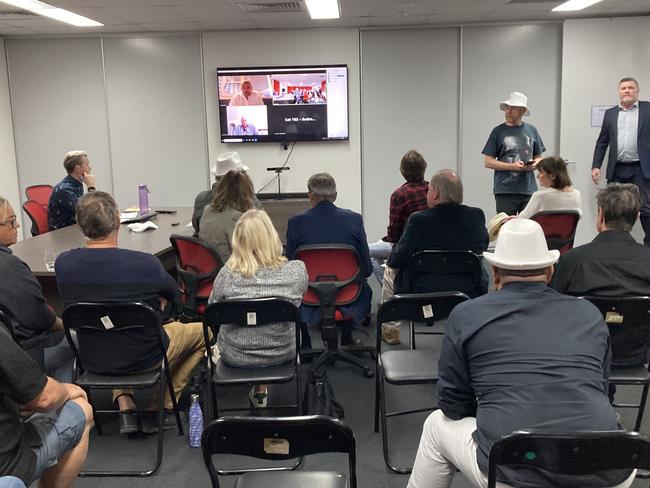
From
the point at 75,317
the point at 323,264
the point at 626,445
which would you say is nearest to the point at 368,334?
the point at 323,264

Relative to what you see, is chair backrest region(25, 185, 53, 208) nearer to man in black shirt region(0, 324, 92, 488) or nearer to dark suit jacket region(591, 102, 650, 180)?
man in black shirt region(0, 324, 92, 488)

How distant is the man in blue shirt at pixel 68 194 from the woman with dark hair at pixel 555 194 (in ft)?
11.7

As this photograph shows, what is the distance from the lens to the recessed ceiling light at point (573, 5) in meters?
6.17

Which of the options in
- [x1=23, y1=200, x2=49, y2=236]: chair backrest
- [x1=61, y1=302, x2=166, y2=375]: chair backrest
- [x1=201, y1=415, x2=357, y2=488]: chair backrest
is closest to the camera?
[x1=201, y1=415, x2=357, y2=488]: chair backrest

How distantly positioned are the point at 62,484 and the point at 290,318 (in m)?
1.07

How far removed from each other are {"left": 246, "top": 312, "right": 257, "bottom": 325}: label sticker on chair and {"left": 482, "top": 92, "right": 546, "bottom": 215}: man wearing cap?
3858 mm

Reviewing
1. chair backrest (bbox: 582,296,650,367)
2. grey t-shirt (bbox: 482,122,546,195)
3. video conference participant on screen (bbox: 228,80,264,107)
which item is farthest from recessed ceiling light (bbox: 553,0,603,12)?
chair backrest (bbox: 582,296,650,367)

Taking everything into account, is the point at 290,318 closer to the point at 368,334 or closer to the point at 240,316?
the point at 240,316

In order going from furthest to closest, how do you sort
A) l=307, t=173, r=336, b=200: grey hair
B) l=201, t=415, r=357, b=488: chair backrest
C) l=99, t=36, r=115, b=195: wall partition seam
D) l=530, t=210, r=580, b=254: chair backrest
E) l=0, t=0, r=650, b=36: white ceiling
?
l=99, t=36, r=115, b=195: wall partition seam
l=0, t=0, r=650, b=36: white ceiling
l=530, t=210, r=580, b=254: chair backrest
l=307, t=173, r=336, b=200: grey hair
l=201, t=415, r=357, b=488: chair backrest

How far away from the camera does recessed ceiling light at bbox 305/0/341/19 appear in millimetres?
5922

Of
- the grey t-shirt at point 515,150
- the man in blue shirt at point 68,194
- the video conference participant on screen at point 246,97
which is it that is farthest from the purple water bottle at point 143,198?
the grey t-shirt at point 515,150

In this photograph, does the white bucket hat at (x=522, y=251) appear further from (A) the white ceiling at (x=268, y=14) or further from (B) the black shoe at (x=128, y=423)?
(A) the white ceiling at (x=268, y=14)

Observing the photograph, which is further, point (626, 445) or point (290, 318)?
point (290, 318)

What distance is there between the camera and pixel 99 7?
580 centimetres
